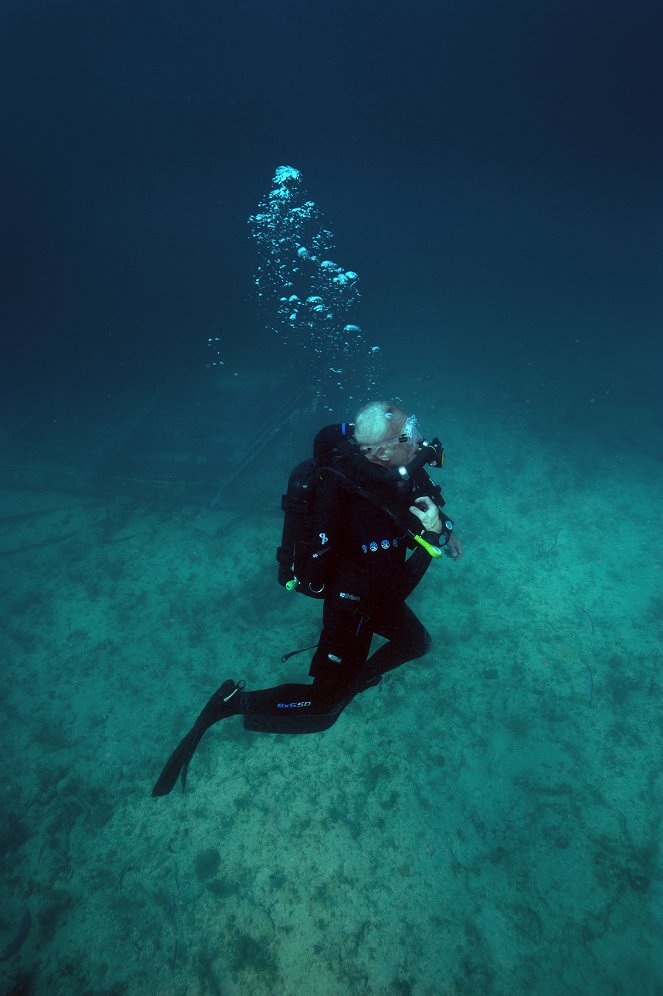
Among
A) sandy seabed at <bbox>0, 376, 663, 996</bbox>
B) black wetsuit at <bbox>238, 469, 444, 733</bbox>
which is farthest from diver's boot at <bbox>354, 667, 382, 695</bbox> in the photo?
sandy seabed at <bbox>0, 376, 663, 996</bbox>

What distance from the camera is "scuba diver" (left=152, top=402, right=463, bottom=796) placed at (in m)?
2.32

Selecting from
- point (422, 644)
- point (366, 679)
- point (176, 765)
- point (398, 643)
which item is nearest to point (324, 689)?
point (366, 679)

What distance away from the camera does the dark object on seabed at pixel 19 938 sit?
239cm

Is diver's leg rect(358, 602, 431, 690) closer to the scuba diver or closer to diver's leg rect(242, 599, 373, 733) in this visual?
the scuba diver

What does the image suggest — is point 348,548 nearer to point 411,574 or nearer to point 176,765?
point 411,574

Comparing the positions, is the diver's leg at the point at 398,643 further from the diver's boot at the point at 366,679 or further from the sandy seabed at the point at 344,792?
the sandy seabed at the point at 344,792

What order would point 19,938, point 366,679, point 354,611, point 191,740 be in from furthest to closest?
point 366,679 → point 191,740 → point 354,611 → point 19,938

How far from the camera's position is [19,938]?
2.44 metres

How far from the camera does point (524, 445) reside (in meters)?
6.55

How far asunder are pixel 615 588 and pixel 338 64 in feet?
75.8

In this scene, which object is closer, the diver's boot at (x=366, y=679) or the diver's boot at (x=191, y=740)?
the diver's boot at (x=191, y=740)

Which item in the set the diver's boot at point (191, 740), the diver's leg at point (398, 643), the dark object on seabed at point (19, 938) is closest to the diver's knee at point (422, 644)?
the diver's leg at point (398, 643)

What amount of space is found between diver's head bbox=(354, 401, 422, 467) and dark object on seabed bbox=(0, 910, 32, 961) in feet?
11.9

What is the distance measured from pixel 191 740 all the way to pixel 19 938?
138 cm
